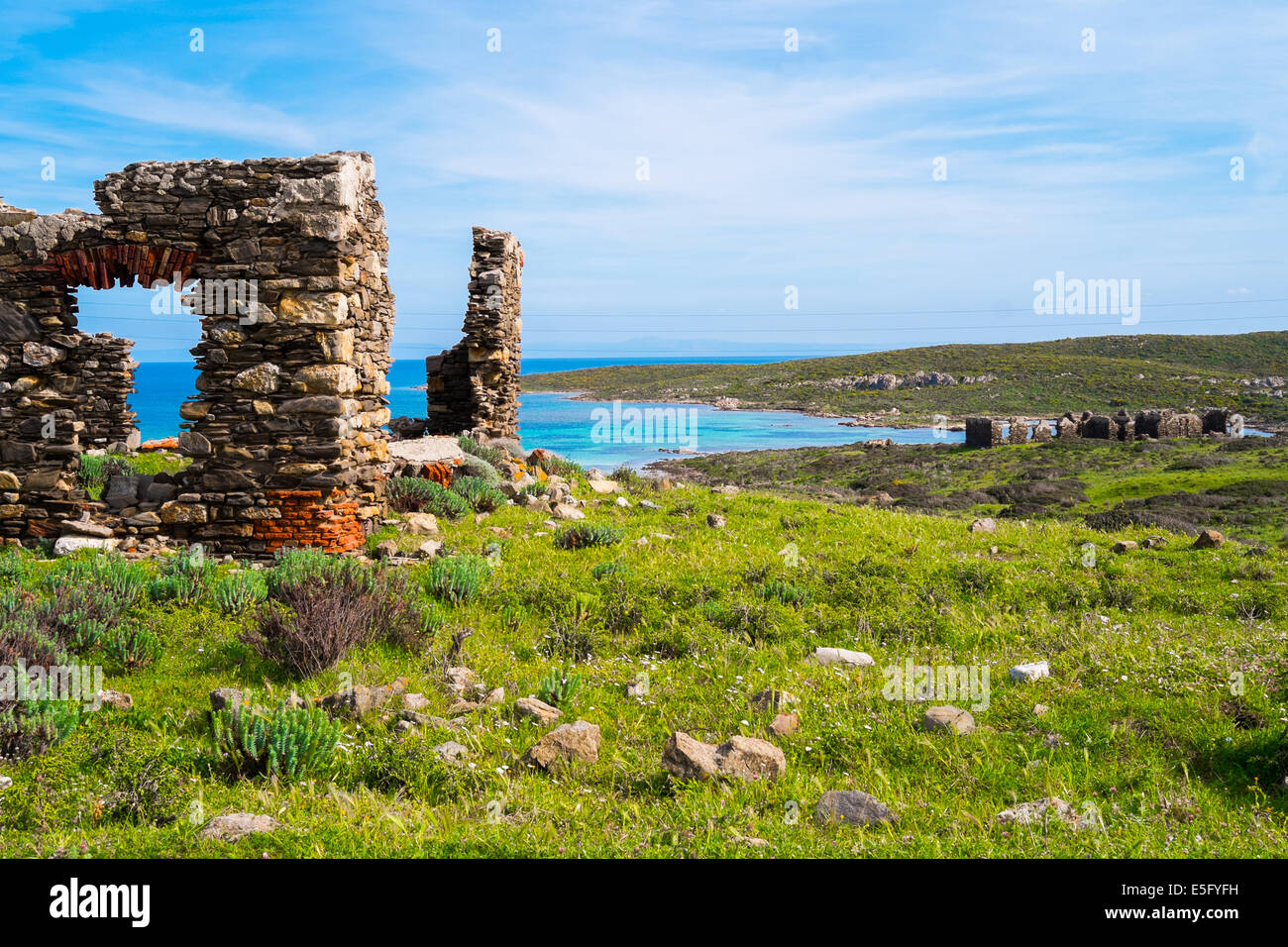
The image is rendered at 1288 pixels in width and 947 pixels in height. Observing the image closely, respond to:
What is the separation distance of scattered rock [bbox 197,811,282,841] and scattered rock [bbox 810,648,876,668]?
439 cm

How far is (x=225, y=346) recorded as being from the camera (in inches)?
386

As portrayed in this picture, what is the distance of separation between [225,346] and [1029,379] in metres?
78.8

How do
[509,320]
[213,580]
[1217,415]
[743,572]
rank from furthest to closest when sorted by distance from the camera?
[1217,415], [509,320], [743,572], [213,580]

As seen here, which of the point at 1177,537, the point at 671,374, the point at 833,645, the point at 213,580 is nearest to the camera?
the point at 833,645

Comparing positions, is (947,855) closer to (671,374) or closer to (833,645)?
(833,645)

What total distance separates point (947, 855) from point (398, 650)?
4.63 m

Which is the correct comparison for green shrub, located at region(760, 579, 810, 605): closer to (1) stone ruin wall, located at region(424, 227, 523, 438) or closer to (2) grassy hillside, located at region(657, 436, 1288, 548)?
(2) grassy hillside, located at region(657, 436, 1288, 548)

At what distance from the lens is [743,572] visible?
30.5ft

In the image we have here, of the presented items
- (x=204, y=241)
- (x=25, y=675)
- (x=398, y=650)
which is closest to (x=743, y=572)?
(x=398, y=650)

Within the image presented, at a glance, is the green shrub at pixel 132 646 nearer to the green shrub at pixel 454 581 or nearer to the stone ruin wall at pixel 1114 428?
the green shrub at pixel 454 581

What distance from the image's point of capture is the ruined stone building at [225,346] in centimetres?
971

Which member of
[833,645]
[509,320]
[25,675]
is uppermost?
[509,320]

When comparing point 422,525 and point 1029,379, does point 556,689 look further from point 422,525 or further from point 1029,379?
point 1029,379

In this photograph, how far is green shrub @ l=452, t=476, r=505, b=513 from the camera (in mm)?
12617
